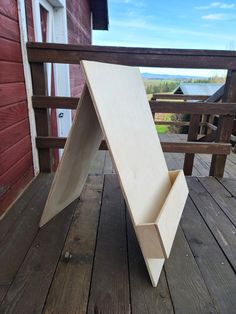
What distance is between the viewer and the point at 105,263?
1064mm

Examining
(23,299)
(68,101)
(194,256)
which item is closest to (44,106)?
(68,101)

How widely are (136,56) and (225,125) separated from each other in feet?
3.10

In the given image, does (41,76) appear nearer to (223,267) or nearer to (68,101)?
(68,101)

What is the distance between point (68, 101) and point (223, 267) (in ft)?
4.91

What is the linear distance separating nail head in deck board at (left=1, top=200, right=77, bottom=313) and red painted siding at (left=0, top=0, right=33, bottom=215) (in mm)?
373

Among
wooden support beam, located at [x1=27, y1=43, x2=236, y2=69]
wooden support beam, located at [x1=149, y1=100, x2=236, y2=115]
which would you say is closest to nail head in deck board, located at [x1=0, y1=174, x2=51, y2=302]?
wooden support beam, located at [x1=27, y1=43, x2=236, y2=69]

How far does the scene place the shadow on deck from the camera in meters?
0.88

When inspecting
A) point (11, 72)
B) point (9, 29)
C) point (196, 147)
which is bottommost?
point (196, 147)

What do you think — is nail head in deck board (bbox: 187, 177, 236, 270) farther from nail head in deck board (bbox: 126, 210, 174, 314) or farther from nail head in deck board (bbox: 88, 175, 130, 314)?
nail head in deck board (bbox: 88, 175, 130, 314)

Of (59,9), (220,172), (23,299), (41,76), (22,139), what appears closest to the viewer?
(23,299)

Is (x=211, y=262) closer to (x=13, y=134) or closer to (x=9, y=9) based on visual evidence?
(x=13, y=134)

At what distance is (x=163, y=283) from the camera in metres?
0.97

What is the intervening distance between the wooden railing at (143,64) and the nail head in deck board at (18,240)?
1.98ft

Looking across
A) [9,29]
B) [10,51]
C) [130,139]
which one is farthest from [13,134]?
[130,139]
